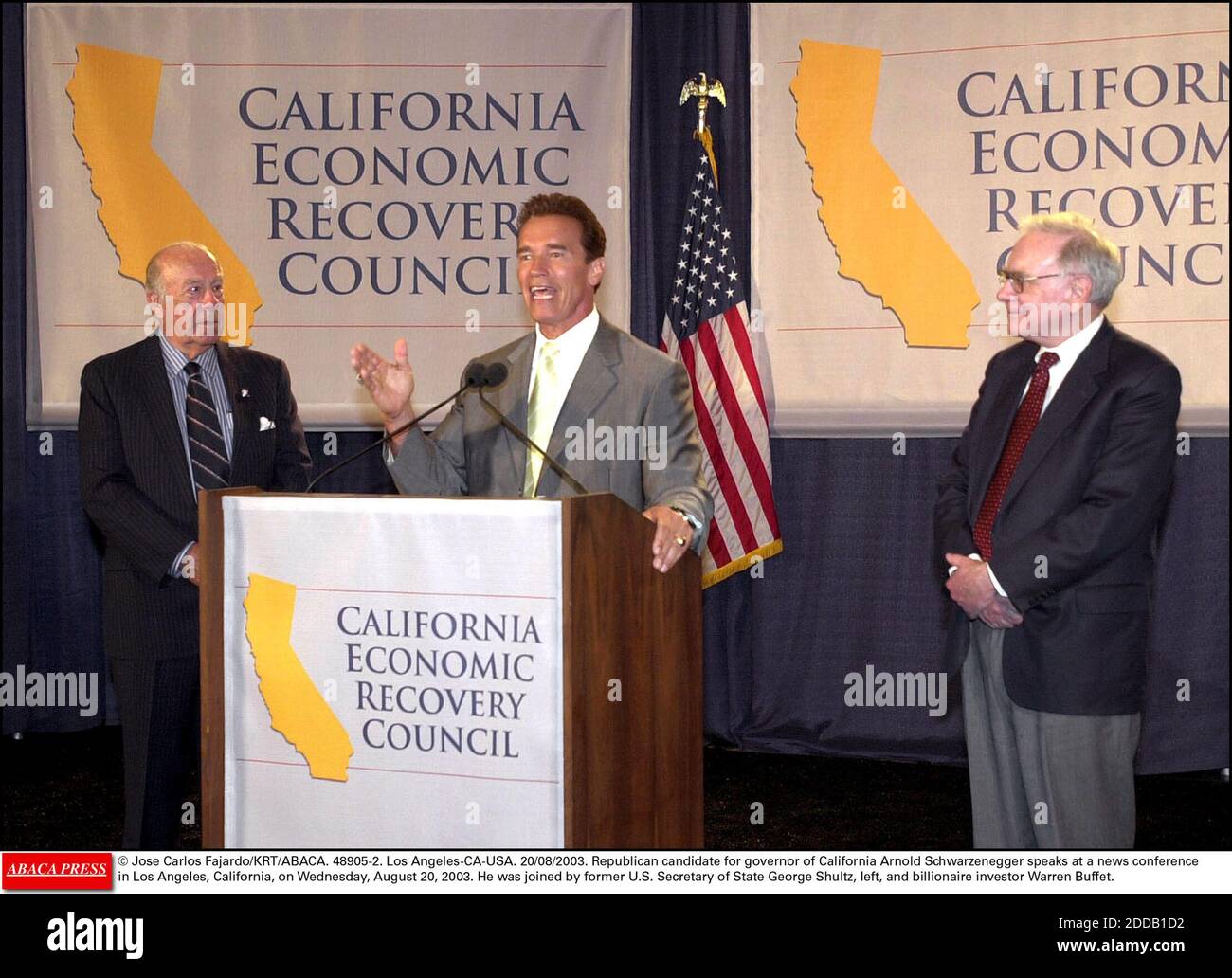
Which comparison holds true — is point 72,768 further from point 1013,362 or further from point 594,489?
point 1013,362

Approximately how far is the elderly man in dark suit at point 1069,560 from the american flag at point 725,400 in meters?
2.28

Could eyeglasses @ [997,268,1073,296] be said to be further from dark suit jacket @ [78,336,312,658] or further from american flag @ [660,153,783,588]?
american flag @ [660,153,783,588]

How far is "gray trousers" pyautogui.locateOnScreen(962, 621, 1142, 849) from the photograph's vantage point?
2686 mm

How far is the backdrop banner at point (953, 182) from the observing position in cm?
480

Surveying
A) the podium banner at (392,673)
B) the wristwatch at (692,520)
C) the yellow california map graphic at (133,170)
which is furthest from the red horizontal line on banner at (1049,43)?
the podium banner at (392,673)

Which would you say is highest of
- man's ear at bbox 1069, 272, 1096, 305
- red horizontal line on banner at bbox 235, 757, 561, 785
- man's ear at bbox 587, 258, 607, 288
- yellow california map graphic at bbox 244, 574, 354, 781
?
man's ear at bbox 587, 258, 607, 288

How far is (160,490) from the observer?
3273mm

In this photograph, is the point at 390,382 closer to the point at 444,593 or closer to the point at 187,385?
the point at 444,593

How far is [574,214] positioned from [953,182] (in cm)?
264

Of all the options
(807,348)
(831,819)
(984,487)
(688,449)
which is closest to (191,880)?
(688,449)

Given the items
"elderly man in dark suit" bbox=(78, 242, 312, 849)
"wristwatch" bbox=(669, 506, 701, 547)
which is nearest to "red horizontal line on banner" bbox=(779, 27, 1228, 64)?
"elderly man in dark suit" bbox=(78, 242, 312, 849)

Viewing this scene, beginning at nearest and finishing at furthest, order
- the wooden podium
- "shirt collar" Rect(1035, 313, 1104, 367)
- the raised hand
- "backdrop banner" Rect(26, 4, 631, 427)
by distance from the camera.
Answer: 1. the wooden podium
2. the raised hand
3. "shirt collar" Rect(1035, 313, 1104, 367)
4. "backdrop banner" Rect(26, 4, 631, 427)

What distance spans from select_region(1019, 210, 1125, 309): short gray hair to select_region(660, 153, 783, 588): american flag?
93.8 inches

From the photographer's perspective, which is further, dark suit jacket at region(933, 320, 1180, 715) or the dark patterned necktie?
the dark patterned necktie
